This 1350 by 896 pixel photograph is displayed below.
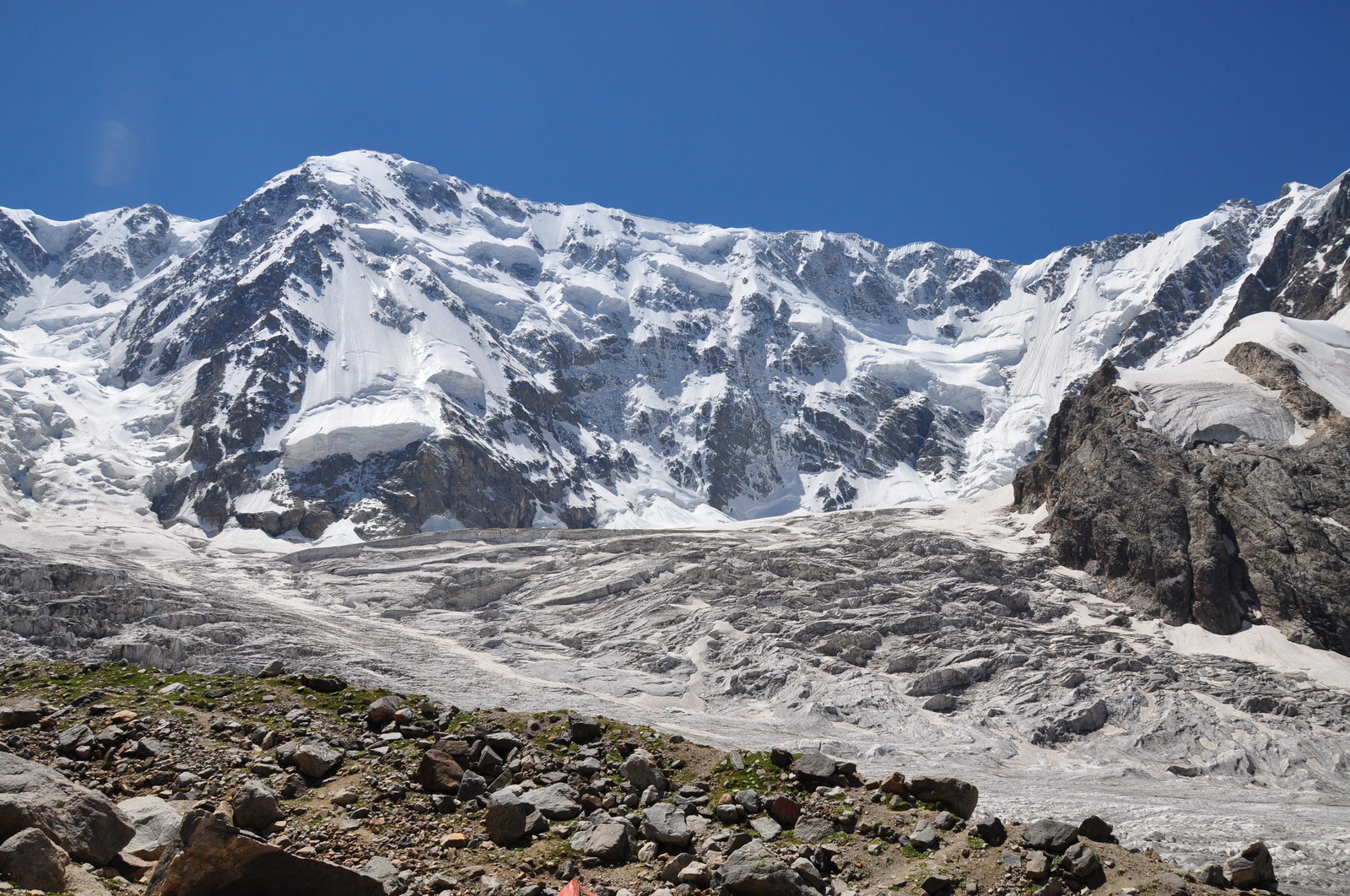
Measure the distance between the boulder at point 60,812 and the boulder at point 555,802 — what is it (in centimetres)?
671

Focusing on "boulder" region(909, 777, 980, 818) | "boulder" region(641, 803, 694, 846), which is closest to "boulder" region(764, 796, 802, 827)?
"boulder" region(641, 803, 694, 846)

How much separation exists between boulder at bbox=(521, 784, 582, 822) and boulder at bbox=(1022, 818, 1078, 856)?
27.6ft

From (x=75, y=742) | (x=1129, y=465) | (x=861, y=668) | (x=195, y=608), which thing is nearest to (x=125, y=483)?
(x=195, y=608)

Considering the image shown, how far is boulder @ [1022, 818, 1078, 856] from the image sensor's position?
1672 cm

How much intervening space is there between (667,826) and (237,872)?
24.0 feet

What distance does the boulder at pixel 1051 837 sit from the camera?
54.9 ft

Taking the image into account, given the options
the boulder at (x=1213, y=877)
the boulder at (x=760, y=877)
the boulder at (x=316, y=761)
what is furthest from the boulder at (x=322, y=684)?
the boulder at (x=1213, y=877)

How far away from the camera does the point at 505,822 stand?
16.4m

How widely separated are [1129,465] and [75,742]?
12278 centimetres

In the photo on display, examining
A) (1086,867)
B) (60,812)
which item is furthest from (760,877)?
(60,812)

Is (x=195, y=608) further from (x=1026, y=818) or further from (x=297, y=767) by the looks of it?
(x=297, y=767)

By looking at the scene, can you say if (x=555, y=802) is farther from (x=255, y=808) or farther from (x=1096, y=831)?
(x=1096, y=831)

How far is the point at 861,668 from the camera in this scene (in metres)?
92.4

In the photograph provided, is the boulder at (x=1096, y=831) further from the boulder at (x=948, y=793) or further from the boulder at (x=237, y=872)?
the boulder at (x=237, y=872)
